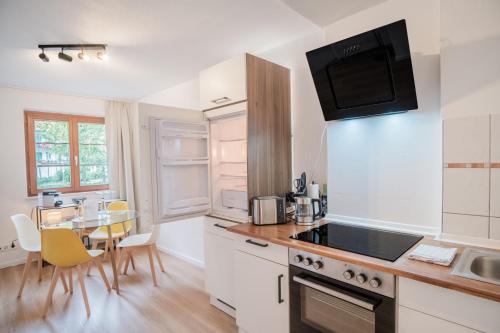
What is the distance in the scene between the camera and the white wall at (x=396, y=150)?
1597 mm

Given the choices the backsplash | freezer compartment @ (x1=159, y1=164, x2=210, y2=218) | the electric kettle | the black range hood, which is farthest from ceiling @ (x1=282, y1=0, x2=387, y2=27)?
freezer compartment @ (x1=159, y1=164, x2=210, y2=218)

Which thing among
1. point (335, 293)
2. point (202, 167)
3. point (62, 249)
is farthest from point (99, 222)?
point (335, 293)

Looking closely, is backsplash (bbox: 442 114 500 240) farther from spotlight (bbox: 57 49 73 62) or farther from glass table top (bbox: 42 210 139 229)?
spotlight (bbox: 57 49 73 62)

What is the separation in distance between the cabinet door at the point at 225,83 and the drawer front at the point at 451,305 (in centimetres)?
159

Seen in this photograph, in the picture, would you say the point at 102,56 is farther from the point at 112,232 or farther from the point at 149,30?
the point at 112,232

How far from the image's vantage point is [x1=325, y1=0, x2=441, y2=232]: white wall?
62.9 inches

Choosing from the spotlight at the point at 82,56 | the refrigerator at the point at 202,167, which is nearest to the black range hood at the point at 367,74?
the refrigerator at the point at 202,167

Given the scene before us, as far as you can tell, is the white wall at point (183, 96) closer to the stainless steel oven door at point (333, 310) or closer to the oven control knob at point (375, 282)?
the stainless steel oven door at point (333, 310)

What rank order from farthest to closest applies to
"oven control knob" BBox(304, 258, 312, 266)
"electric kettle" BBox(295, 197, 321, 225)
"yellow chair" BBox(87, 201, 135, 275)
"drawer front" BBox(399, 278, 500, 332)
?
1. "yellow chair" BBox(87, 201, 135, 275)
2. "electric kettle" BBox(295, 197, 321, 225)
3. "oven control knob" BBox(304, 258, 312, 266)
4. "drawer front" BBox(399, 278, 500, 332)

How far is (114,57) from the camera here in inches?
104

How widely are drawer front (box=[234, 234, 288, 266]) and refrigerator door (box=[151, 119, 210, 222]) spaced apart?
0.60m

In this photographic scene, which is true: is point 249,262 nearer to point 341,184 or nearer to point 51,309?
point 341,184

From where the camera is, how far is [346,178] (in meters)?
1.99

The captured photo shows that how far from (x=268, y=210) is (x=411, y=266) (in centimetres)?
98
